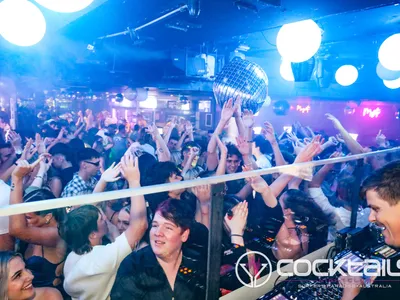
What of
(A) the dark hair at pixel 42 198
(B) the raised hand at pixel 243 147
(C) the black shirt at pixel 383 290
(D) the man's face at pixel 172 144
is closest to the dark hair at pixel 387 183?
(C) the black shirt at pixel 383 290

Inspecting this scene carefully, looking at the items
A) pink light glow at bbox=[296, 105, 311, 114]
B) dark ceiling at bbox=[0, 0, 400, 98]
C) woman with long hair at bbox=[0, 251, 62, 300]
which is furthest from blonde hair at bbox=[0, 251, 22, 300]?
pink light glow at bbox=[296, 105, 311, 114]

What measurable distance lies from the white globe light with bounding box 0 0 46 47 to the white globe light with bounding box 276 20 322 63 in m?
2.21

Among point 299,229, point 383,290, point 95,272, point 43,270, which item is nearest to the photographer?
point 383,290

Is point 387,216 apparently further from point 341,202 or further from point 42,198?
point 42,198

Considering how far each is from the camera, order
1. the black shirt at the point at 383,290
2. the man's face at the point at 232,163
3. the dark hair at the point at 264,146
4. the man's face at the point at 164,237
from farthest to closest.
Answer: the dark hair at the point at 264,146 < the man's face at the point at 232,163 < the man's face at the point at 164,237 < the black shirt at the point at 383,290

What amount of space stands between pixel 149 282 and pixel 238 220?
25.6 inches

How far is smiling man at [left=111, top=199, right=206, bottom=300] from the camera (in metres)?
1.58

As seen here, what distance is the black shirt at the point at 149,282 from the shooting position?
1.57 meters

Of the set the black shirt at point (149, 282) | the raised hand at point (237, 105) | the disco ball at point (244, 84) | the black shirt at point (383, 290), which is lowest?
the black shirt at point (149, 282)

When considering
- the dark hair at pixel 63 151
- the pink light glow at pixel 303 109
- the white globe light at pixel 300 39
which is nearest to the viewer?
the white globe light at pixel 300 39

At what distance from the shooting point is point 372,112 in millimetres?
10750

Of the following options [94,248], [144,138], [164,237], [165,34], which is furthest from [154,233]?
[165,34]

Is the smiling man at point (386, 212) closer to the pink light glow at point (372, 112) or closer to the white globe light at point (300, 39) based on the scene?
the white globe light at point (300, 39)

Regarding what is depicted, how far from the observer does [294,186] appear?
2814 mm
